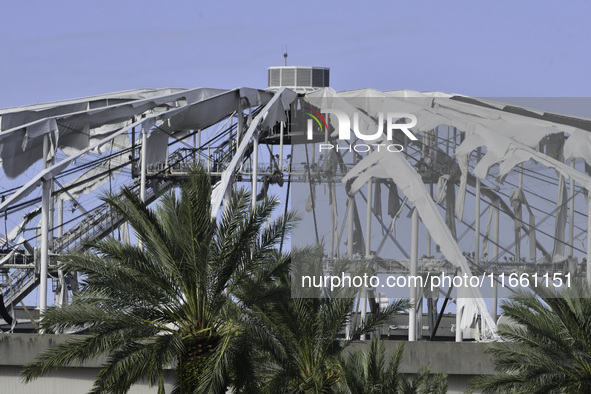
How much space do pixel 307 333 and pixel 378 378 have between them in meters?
1.59

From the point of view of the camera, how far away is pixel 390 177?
A: 2773cm

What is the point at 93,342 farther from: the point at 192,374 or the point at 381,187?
the point at 381,187

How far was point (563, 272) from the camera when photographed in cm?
2803

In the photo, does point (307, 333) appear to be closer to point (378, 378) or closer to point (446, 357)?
point (378, 378)

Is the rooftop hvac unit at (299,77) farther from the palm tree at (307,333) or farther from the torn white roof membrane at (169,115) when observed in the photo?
the palm tree at (307,333)

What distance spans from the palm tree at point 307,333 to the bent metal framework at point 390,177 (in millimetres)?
553

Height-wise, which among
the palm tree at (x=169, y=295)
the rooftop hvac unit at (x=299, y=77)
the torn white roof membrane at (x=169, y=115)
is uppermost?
the rooftop hvac unit at (x=299, y=77)

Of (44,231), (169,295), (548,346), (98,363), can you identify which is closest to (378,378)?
(548,346)

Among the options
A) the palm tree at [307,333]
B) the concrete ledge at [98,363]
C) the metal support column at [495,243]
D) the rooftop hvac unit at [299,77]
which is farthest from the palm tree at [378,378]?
the rooftop hvac unit at [299,77]

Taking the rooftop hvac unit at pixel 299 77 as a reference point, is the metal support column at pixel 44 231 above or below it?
below

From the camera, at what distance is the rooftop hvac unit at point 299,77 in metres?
45.2

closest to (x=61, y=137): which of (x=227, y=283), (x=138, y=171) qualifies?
Answer: (x=138, y=171)

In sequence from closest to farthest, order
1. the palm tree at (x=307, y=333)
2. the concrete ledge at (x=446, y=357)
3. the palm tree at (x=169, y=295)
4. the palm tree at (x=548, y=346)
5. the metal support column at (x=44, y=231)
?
the palm tree at (x=169, y=295) < the palm tree at (x=307, y=333) < the palm tree at (x=548, y=346) < the concrete ledge at (x=446, y=357) < the metal support column at (x=44, y=231)

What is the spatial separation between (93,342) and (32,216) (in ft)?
68.6
